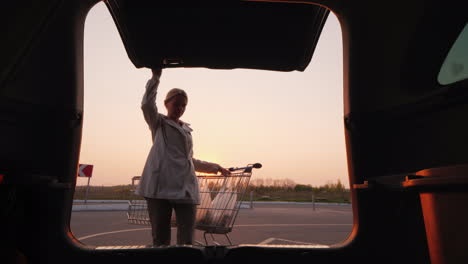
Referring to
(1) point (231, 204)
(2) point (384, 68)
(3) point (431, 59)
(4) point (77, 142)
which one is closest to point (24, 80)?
(4) point (77, 142)

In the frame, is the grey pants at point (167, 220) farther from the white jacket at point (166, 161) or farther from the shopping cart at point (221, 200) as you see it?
the shopping cart at point (221, 200)

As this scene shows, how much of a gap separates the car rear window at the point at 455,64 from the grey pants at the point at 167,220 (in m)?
2.16

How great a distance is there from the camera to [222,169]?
347cm

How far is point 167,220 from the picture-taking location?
109 inches

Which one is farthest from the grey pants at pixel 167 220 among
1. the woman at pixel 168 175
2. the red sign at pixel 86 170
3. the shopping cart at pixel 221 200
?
the red sign at pixel 86 170

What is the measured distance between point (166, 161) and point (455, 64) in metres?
2.28

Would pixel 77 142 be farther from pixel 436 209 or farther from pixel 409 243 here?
pixel 409 243

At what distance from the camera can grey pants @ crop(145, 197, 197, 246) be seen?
8.93ft

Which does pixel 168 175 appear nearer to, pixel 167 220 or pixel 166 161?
pixel 166 161

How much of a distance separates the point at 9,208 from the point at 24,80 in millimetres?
810

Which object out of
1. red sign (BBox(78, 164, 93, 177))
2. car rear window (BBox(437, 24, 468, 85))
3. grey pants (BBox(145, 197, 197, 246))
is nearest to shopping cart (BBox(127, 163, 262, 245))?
grey pants (BBox(145, 197, 197, 246))

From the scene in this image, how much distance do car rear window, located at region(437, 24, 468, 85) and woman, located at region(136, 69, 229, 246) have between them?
6.79 ft

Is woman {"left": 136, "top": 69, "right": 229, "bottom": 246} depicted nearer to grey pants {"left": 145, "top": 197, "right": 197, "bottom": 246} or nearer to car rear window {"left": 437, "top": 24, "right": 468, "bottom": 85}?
grey pants {"left": 145, "top": 197, "right": 197, "bottom": 246}

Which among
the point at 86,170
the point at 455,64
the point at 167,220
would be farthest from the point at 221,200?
the point at 86,170
